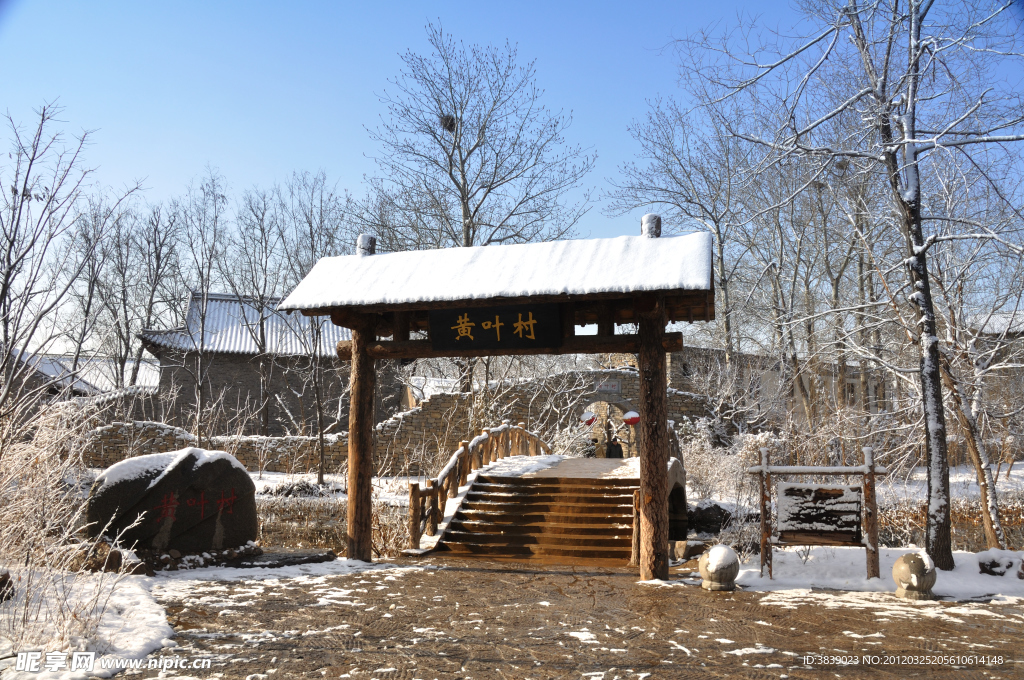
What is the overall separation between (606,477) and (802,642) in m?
7.15

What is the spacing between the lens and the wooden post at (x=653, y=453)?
7.64 metres

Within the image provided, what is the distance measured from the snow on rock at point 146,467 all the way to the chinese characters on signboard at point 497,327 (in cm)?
306

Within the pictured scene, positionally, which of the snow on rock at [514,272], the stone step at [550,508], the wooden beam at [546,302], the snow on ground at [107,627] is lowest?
the stone step at [550,508]

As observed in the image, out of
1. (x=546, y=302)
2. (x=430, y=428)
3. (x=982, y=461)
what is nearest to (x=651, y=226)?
(x=546, y=302)

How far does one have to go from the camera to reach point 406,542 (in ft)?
37.1

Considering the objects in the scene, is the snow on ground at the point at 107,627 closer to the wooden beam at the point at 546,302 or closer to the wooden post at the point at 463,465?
the wooden beam at the point at 546,302

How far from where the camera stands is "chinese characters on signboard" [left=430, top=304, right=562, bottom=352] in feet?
25.7

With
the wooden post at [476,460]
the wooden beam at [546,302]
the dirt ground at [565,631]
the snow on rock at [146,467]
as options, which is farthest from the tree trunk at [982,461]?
the snow on rock at [146,467]

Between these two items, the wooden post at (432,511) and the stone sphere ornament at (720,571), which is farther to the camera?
the wooden post at (432,511)

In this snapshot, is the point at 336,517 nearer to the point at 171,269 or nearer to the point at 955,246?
the point at 955,246

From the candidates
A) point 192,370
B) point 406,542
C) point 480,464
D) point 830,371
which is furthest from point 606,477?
point 192,370

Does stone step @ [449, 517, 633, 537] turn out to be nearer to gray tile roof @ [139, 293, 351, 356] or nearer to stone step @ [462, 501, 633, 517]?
stone step @ [462, 501, 633, 517]

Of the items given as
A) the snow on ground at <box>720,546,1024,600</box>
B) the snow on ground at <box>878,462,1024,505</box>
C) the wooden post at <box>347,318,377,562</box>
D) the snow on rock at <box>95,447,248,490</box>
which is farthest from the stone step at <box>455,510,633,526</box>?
the snow on ground at <box>878,462,1024,505</box>

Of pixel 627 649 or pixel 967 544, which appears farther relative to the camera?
pixel 967 544
